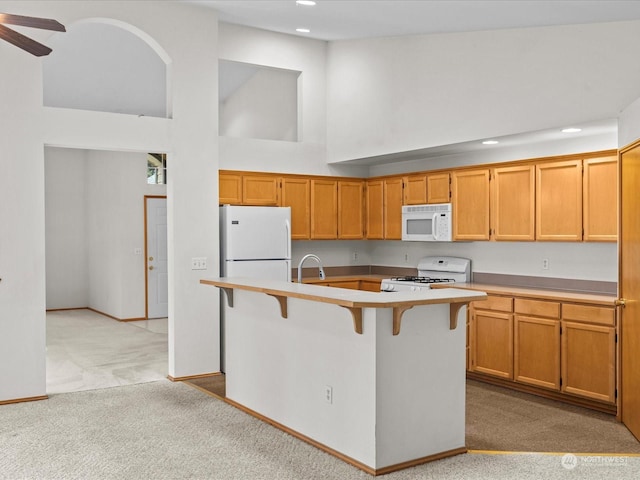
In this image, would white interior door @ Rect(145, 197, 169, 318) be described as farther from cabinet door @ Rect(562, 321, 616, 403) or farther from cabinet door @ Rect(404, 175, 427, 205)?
cabinet door @ Rect(562, 321, 616, 403)

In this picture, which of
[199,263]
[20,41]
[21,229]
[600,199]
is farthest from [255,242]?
[20,41]

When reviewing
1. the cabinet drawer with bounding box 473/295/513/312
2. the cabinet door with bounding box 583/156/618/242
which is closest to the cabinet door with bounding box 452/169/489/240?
the cabinet drawer with bounding box 473/295/513/312

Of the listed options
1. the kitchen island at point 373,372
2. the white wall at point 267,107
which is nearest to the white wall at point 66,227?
the white wall at point 267,107

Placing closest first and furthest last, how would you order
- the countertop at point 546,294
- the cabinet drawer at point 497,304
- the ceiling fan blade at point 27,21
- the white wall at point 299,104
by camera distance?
the ceiling fan blade at point 27,21 < the countertop at point 546,294 < the cabinet drawer at point 497,304 < the white wall at point 299,104

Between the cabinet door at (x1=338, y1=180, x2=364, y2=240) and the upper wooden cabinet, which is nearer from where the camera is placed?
the upper wooden cabinet

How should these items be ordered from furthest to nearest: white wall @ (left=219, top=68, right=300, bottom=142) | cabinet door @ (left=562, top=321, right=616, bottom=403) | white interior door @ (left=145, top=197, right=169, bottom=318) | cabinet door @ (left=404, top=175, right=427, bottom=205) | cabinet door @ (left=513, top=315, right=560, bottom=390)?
1. white interior door @ (left=145, top=197, right=169, bottom=318)
2. white wall @ (left=219, top=68, right=300, bottom=142)
3. cabinet door @ (left=404, top=175, right=427, bottom=205)
4. cabinet door @ (left=513, top=315, right=560, bottom=390)
5. cabinet door @ (left=562, top=321, right=616, bottom=403)

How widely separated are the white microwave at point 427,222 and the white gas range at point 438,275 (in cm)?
34

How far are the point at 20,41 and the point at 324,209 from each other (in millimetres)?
4264

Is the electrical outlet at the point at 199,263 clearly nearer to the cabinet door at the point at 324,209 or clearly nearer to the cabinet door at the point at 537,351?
the cabinet door at the point at 324,209

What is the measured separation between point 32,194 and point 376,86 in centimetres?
349

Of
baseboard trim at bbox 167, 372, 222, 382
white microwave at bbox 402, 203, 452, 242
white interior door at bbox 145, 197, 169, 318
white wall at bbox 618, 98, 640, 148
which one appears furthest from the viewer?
white interior door at bbox 145, 197, 169, 318

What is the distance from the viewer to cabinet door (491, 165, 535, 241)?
5500 mm

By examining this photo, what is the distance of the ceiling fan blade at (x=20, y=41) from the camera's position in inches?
120

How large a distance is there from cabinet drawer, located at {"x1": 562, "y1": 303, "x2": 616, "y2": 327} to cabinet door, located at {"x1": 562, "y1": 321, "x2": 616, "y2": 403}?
A: 0.04 m
